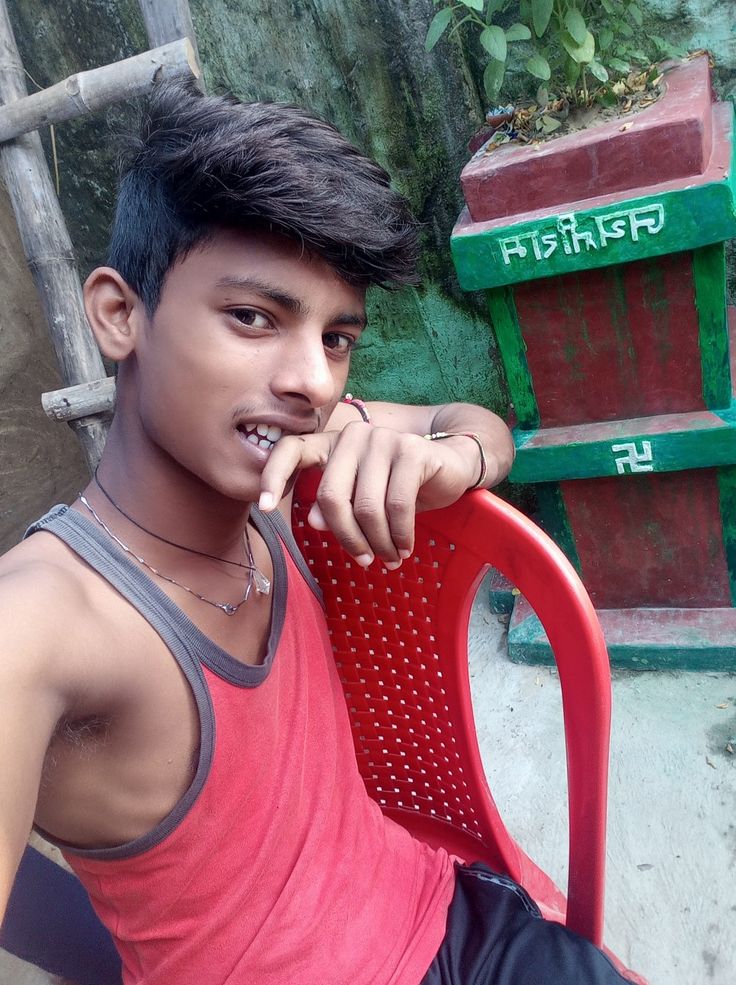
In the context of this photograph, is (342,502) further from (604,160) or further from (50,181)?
(50,181)

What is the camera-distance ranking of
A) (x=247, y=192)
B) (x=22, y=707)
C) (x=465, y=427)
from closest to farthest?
(x=22, y=707) → (x=247, y=192) → (x=465, y=427)

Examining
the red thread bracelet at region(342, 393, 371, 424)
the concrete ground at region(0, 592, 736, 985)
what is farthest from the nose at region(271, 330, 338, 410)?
the concrete ground at region(0, 592, 736, 985)

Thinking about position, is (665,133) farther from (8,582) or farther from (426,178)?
(8,582)

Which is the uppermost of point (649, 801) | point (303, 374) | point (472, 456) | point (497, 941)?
point (303, 374)

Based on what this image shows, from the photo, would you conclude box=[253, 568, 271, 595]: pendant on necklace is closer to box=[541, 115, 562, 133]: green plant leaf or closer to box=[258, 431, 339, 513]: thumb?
box=[258, 431, 339, 513]: thumb

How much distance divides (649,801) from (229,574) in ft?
4.24

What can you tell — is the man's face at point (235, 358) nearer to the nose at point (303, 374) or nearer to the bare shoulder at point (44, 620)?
the nose at point (303, 374)

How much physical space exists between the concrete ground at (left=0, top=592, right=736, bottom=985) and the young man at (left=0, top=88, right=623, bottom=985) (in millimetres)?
612

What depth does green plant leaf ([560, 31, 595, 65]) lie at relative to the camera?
1.70m

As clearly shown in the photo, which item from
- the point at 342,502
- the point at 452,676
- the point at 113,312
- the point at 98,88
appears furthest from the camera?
the point at 98,88

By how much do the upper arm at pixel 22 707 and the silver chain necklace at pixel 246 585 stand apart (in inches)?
9.0

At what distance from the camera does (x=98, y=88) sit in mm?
1905

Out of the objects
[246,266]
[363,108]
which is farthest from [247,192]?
[363,108]

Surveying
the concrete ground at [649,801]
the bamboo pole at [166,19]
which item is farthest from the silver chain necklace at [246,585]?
the bamboo pole at [166,19]
